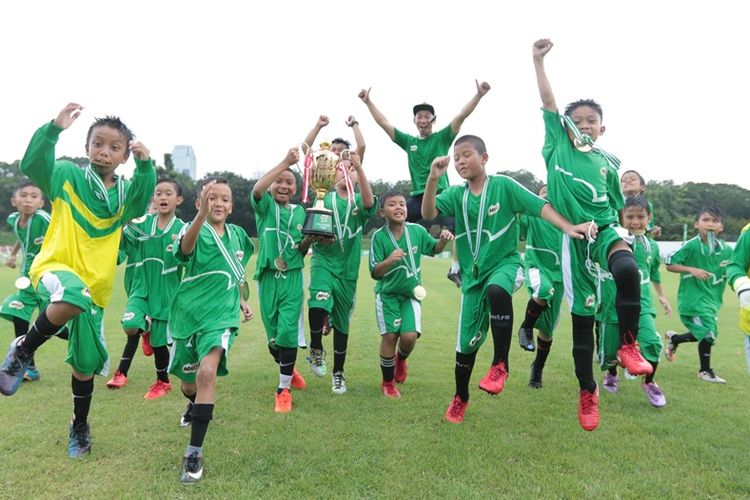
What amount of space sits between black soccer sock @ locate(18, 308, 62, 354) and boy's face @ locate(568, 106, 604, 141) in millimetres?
4626

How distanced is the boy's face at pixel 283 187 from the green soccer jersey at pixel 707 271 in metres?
5.60

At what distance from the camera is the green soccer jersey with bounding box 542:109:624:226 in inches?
177

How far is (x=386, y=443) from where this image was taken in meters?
4.47

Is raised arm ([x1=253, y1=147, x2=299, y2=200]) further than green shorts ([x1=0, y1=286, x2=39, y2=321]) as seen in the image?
No

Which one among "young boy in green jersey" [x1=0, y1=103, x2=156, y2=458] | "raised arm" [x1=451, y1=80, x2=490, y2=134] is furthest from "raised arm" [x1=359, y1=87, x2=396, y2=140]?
"young boy in green jersey" [x1=0, y1=103, x2=156, y2=458]

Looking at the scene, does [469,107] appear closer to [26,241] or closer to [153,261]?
[153,261]

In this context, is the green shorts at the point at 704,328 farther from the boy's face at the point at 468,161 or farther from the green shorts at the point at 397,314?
the boy's face at the point at 468,161

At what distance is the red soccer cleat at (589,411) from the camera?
4316mm

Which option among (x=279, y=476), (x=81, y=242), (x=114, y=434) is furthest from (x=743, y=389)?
(x=81, y=242)

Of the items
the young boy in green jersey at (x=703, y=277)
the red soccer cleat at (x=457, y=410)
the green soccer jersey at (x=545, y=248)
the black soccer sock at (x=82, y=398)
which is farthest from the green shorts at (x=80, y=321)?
the young boy in green jersey at (x=703, y=277)

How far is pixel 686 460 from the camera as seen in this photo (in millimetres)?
4234

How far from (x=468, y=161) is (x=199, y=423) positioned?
126 inches

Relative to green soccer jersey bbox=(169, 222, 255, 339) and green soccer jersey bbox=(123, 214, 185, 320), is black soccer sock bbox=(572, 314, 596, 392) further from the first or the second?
green soccer jersey bbox=(123, 214, 185, 320)

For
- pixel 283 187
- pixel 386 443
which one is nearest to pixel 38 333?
pixel 386 443
